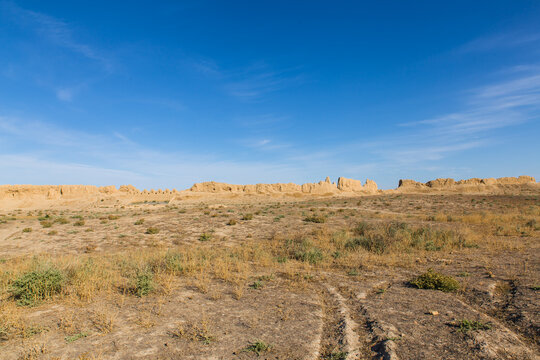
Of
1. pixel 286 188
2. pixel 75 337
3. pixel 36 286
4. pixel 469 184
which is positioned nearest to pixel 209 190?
pixel 286 188

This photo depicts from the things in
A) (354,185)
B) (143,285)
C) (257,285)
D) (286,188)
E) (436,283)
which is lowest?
(257,285)

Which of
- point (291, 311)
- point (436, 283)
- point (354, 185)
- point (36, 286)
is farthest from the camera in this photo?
point (354, 185)

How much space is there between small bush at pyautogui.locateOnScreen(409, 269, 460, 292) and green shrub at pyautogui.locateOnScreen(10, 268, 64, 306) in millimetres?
8497

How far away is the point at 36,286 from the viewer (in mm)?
5867

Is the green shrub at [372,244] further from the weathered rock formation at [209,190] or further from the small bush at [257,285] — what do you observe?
the weathered rock formation at [209,190]

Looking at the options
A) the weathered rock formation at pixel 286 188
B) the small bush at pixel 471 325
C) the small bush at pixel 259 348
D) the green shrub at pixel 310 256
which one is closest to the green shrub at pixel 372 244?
the green shrub at pixel 310 256

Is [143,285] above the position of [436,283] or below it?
below

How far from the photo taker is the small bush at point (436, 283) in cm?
630

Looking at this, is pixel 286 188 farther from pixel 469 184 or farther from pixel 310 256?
pixel 310 256

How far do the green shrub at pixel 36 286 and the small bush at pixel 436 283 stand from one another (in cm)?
850

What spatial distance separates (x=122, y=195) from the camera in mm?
82062

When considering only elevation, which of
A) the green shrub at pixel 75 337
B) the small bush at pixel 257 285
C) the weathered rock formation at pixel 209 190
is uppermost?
the weathered rock formation at pixel 209 190

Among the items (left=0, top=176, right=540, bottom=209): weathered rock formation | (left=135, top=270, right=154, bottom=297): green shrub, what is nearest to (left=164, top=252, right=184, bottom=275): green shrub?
(left=135, top=270, right=154, bottom=297): green shrub

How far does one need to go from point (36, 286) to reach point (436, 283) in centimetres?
917
